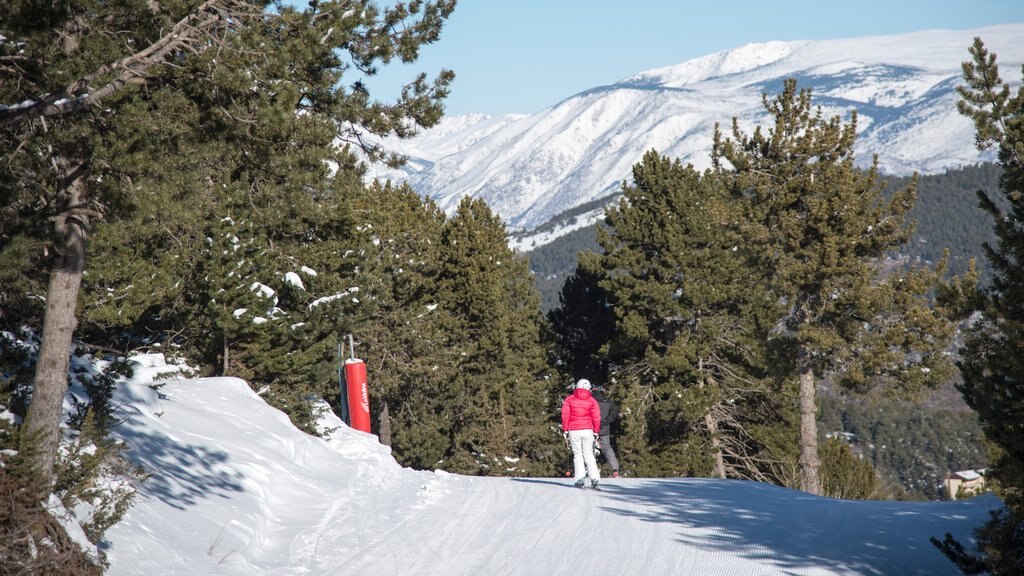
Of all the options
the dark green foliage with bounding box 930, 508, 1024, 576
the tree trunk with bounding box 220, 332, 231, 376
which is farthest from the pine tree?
the tree trunk with bounding box 220, 332, 231, 376

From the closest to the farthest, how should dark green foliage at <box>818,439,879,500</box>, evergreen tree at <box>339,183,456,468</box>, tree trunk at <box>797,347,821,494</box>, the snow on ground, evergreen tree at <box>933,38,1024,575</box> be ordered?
evergreen tree at <box>933,38,1024,575</box> → the snow on ground → dark green foliage at <box>818,439,879,500</box> → tree trunk at <box>797,347,821,494</box> → evergreen tree at <box>339,183,456,468</box>

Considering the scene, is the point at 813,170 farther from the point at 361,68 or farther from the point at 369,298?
the point at 361,68

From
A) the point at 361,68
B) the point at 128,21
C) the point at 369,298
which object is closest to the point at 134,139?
the point at 128,21

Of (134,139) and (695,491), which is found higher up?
(134,139)

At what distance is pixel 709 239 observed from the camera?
36.2m

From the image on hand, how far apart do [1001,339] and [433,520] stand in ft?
23.4

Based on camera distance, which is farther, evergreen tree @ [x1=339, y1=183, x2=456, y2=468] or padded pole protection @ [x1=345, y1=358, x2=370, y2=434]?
evergreen tree @ [x1=339, y1=183, x2=456, y2=468]

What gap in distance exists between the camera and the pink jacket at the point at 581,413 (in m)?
15.9

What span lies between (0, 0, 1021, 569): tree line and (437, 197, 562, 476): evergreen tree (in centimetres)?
17

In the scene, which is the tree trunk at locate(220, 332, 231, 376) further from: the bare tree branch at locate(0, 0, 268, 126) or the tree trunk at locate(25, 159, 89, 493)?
the bare tree branch at locate(0, 0, 268, 126)

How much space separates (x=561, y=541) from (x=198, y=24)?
684cm

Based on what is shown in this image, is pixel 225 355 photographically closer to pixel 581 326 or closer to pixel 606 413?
pixel 606 413

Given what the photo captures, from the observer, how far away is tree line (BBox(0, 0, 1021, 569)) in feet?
29.3

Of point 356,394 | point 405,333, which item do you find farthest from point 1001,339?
point 405,333
